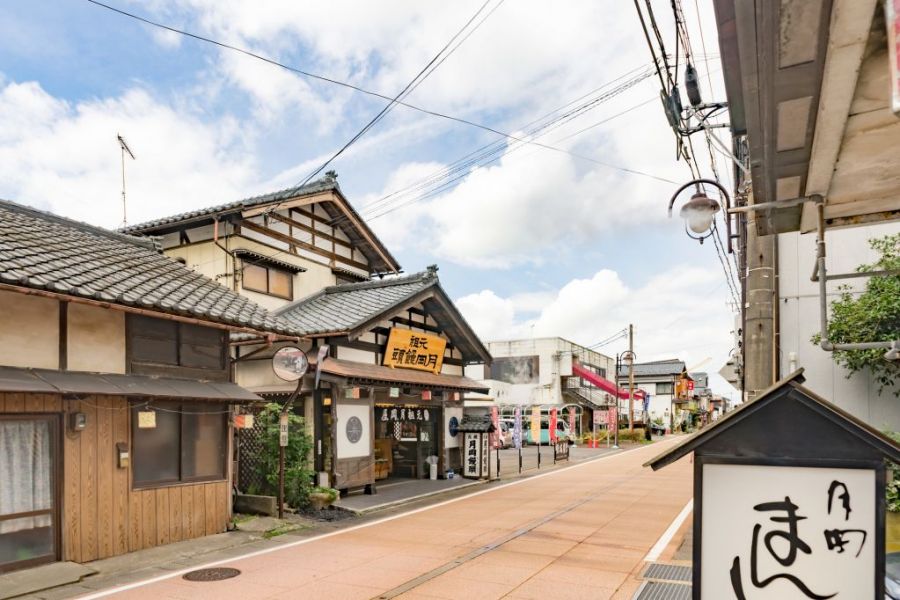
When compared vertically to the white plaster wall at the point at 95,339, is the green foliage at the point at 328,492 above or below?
below

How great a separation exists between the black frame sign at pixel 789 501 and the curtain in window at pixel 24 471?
9.39m

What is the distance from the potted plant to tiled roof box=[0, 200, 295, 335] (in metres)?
4.10

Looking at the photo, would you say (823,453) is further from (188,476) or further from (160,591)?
(188,476)

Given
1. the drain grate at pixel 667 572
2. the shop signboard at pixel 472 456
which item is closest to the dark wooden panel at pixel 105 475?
the drain grate at pixel 667 572

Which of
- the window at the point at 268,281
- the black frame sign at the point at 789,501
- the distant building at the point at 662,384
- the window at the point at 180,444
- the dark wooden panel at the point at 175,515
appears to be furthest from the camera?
the distant building at the point at 662,384

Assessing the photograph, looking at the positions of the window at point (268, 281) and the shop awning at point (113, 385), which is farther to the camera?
the window at point (268, 281)

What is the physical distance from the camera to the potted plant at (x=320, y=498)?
1430 centimetres

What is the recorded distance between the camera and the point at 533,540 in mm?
11594

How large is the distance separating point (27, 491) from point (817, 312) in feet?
51.9

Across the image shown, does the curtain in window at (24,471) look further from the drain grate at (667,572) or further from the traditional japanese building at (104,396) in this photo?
the drain grate at (667,572)

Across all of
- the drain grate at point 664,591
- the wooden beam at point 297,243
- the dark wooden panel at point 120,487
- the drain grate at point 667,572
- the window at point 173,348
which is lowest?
the drain grate at point 667,572

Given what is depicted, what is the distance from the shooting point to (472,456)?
2114 centimetres

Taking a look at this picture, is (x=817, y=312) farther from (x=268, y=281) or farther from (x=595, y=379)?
(x=595, y=379)

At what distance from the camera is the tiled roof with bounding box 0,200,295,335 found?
9039 mm
